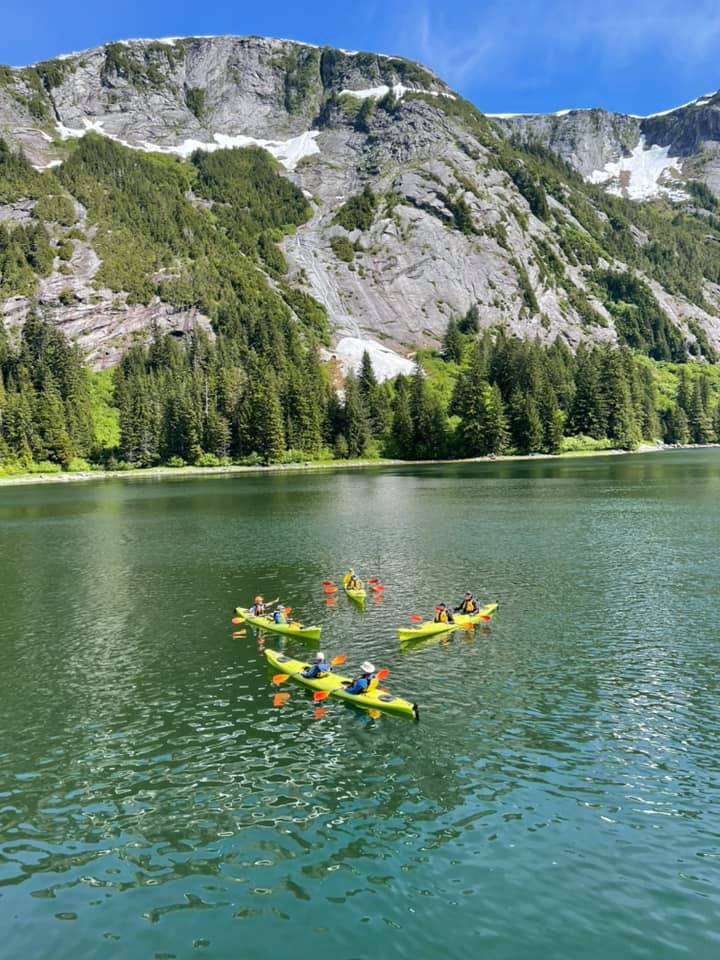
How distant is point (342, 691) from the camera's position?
91.1 feet

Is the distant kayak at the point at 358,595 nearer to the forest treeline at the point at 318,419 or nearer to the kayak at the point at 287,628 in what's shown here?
the kayak at the point at 287,628

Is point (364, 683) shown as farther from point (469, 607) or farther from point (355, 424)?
point (355, 424)

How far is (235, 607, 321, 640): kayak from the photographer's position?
123ft

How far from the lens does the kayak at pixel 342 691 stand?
25.8 meters

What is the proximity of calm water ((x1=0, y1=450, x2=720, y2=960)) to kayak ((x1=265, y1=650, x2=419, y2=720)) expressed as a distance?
53 centimetres

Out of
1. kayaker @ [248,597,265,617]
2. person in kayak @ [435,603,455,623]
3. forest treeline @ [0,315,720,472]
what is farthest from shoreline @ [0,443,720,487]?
person in kayak @ [435,603,455,623]

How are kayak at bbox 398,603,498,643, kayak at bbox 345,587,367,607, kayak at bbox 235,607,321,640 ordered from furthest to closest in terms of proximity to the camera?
kayak at bbox 345,587,367,607
kayak at bbox 235,607,321,640
kayak at bbox 398,603,498,643

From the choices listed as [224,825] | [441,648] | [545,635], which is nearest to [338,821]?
[224,825]

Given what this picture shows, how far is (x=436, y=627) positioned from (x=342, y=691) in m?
10.4

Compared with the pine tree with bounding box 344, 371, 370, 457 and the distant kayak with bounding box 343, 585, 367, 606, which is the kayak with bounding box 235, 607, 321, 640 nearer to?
the distant kayak with bounding box 343, 585, 367, 606

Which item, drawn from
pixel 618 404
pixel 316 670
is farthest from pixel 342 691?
pixel 618 404

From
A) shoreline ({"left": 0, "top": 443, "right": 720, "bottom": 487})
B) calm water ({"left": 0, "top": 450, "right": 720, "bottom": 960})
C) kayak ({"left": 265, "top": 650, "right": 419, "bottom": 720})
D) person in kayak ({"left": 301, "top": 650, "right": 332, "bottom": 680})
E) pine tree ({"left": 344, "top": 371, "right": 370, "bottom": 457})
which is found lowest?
calm water ({"left": 0, "top": 450, "right": 720, "bottom": 960})

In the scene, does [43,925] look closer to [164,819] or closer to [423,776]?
[164,819]

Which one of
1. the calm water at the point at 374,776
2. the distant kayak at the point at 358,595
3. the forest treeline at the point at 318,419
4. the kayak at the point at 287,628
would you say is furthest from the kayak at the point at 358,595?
the forest treeline at the point at 318,419
